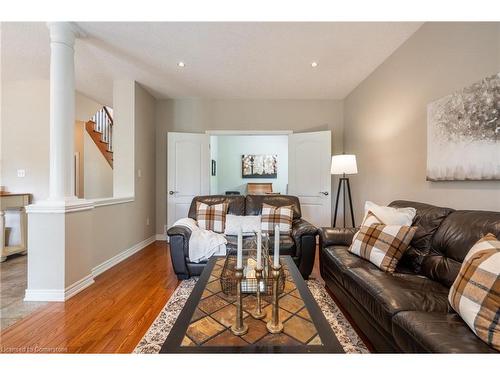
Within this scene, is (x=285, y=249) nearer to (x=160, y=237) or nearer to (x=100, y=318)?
(x=100, y=318)

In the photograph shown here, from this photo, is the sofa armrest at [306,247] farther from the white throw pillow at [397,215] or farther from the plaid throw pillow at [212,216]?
the plaid throw pillow at [212,216]

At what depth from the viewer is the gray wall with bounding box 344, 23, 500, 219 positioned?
1.81 meters

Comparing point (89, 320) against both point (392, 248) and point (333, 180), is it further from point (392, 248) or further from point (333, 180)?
point (333, 180)

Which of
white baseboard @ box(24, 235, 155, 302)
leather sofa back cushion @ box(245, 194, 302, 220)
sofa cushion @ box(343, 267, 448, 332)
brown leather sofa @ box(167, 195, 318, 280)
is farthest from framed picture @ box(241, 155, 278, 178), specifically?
sofa cushion @ box(343, 267, 448, 332)

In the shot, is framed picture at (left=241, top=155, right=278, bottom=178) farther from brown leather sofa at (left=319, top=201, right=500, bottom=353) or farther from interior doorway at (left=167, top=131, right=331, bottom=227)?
brown leather sofa at (left=319, top=201, right=500, bottom=353)

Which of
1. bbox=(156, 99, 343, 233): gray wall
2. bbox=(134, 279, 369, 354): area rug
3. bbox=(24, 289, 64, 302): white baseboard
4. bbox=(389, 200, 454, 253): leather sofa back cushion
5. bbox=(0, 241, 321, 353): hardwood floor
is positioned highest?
bbox=(156, 99, 343, 233): gray wall

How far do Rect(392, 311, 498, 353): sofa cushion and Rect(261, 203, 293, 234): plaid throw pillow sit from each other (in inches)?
70.9

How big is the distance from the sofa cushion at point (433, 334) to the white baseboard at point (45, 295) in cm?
272

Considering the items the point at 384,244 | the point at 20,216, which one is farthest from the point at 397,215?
the point at 20,216

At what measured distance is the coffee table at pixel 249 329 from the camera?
0.94m

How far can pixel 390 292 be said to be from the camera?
139 centimetres

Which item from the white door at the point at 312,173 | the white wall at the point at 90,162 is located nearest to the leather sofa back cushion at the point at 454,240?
the white door at the point at 312,173

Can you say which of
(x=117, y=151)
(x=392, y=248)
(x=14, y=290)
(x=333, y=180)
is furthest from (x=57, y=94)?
(x=333, y=180)

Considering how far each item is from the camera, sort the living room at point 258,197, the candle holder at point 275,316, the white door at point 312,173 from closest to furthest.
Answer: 1. the candle holder at point 275,316
2. the living room at point 258,197
3. the white door at point 312,173
